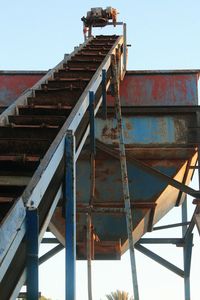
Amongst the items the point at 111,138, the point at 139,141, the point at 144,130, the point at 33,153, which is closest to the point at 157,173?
the point at 139,141

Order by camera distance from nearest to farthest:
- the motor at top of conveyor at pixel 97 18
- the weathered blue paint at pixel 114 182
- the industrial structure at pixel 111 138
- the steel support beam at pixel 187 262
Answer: the industrial structure at pixel 111 138 → the weathered blue paint at pixel 114 182 → the steel support beam at pixel 187 262 → the motor at top of conveyor at pixel 97 18

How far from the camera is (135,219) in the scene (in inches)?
415

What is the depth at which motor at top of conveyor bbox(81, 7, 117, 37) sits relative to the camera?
1388cm

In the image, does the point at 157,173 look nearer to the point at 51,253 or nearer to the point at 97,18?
the point at 51,253

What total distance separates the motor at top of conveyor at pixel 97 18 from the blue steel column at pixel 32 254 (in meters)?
10.3

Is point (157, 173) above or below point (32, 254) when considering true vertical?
above

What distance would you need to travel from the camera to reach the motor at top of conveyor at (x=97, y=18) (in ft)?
45.5

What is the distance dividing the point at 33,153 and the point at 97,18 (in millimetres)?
9083

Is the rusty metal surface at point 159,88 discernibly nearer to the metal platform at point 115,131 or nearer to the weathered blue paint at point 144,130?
the metal platform at point 115,131

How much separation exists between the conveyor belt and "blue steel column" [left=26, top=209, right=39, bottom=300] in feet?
0.21

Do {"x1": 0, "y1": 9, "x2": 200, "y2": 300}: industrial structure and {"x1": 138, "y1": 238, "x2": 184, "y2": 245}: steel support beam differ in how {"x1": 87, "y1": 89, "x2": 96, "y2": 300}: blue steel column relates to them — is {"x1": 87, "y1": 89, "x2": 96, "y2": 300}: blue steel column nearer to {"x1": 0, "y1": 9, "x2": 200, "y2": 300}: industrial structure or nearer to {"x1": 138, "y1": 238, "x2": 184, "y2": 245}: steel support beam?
{"x1": 0, "y1": 9, "x2": 200, "y2": 300}: industrial structure

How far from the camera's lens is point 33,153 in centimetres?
538

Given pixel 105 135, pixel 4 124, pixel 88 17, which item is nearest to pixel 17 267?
pixel 4 124

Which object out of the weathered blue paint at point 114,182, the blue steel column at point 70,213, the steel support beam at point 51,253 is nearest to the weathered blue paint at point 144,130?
the weathered blue paint at point 114,182
